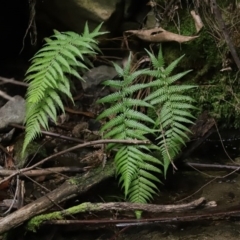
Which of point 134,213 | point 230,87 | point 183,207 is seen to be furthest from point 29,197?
point 230,87

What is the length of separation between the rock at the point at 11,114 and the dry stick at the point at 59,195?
105cm

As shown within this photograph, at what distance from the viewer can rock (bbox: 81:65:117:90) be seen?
15.4 ft

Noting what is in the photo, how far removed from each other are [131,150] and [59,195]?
0.64 metres

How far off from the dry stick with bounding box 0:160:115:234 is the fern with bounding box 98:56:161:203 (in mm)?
163

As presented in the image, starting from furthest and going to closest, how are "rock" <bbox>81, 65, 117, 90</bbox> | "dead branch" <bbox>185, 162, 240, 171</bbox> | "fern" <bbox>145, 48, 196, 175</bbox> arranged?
"rock" <bbox>81, 65, 117, 90</bbox> < "dead branch" <bbox>185, 162, 240, 171</bbox> < "fern" <bbox>145, 48, 196, 175</bbox>

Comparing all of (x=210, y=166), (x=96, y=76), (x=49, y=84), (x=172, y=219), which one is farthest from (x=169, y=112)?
(x=96, y=76)

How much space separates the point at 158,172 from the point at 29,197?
1.04 meters

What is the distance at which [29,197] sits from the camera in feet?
11.4

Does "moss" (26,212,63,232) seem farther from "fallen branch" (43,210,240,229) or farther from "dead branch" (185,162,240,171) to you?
"dead branch" (185,162,240,171)

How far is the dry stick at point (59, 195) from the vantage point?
2904 millimetres

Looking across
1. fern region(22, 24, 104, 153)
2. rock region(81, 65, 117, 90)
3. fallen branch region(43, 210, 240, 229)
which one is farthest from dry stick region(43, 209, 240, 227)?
rock region(81, 65, 117, 90)

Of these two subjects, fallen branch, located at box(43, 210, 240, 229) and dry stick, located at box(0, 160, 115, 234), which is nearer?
dry stick, located at box(0, 160, 115, 234)

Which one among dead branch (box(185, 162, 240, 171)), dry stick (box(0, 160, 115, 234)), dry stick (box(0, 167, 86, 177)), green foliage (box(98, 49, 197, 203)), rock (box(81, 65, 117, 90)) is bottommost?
dead branch (box(185, 162, 240, 171))

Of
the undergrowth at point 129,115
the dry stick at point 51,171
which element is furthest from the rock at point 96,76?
the dry stick at point 51,171
